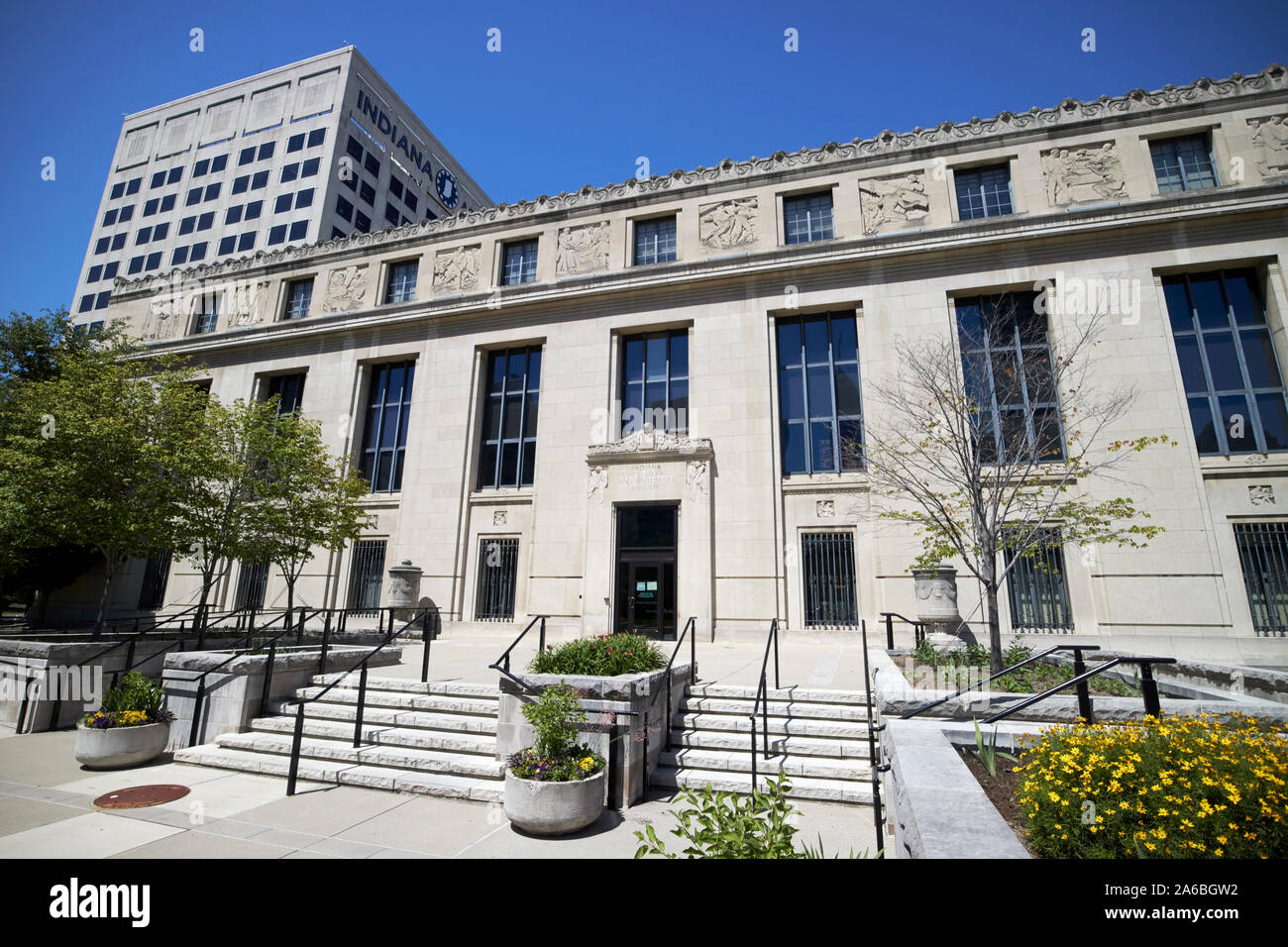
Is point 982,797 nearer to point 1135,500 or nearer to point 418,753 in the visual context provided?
point 418,753

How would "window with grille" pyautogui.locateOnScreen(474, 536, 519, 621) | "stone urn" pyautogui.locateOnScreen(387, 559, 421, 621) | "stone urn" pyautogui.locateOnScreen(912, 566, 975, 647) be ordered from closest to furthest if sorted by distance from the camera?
"stone urn" pyautogui.locateOnScreen(912, 566, 975, 647)
"stone urn" pyautogui.locateOnScreen(387, 559, 421, 621)
"window with grille" pyautogui.locateOnScreen(474, 536, 519, 621)

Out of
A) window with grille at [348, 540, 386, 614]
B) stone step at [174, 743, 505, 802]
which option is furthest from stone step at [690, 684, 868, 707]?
window with grille at [348, 540, 386, 614]

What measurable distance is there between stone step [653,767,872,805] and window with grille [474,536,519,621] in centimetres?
1366

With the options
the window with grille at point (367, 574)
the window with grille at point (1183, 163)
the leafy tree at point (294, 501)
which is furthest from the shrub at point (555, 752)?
the window with grille at point (1183, 163)

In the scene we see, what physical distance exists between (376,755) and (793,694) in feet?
20.1

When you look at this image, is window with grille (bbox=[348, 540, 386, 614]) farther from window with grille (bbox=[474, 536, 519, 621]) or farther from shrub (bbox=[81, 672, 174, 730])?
shrub (bbox=[81, 672, 174, 730])

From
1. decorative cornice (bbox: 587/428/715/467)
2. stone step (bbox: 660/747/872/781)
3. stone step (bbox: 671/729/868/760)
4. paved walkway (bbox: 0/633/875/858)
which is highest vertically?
decorative cornice (bbox: 587/428/715/467)

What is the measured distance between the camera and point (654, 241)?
22.2 meters

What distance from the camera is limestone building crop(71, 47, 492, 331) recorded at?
4481 centimetres

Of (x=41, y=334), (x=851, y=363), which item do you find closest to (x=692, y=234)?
(x=851, y=363)

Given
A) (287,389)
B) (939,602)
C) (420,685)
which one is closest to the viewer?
(420,685)

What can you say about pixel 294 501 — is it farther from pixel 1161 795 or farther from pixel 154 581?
pixel 1161 795

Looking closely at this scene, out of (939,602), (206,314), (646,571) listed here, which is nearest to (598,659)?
(646,571)

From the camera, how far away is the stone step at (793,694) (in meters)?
8.82
